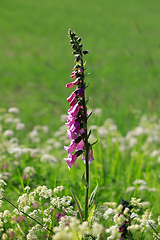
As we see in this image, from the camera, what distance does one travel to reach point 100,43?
1561 centimetres

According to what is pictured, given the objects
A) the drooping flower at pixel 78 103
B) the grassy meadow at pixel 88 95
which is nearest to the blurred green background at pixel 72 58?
the grassy meadow at pixel 88 95

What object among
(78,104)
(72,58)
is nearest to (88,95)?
(72,58)

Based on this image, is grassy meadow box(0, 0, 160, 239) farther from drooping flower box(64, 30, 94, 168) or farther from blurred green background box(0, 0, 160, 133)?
drooping flower box(64, 30, 94, 168)

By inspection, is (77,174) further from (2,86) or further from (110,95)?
(2,86)

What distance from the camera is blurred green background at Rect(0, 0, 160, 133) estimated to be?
7340 millimetres

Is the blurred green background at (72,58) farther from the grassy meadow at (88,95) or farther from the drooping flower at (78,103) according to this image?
the drooping flower at (78,103)

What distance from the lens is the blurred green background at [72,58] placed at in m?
7.34

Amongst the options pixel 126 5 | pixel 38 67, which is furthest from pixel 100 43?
pixel 126 5

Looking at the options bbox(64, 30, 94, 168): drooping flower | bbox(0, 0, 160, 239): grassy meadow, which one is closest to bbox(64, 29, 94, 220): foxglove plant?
bbox(64, 30, 94, 168): drooping flower

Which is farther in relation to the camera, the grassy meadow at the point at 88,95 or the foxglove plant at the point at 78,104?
the grassy meadow at the point at 88,95

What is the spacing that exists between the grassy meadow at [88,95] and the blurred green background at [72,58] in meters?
0.04

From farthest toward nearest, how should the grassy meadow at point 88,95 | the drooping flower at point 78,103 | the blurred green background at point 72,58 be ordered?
1. the blurred green background at point 72,58
2. the grassy meadow at point 88,95
3. the drooping flower at point 78,103

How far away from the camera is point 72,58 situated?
12609 millimetres

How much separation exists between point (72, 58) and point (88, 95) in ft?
15.9
